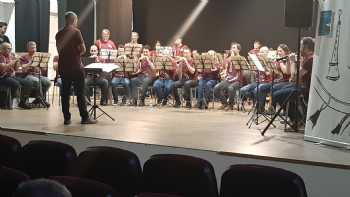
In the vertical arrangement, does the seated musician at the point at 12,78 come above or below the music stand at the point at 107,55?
below

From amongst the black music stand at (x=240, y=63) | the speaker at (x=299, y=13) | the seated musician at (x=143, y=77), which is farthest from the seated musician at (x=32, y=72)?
the speaker at (x=299, y=13)

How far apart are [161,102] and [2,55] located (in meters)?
3.67

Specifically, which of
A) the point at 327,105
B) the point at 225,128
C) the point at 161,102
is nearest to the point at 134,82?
the point at 161,102

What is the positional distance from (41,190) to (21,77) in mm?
8781

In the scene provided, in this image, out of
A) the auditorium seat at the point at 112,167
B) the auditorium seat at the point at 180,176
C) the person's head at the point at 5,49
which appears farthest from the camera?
the person's head at the point at 5,49

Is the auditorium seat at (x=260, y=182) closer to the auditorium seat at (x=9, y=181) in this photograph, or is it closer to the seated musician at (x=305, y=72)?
the auditorium seat at (x=9, y=181)

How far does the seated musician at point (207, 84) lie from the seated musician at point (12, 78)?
3.61m

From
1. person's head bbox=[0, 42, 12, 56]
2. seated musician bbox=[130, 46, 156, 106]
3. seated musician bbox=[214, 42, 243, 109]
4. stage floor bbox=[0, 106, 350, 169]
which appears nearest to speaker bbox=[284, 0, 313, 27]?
stage floor bbox=[0, 106, 350, 169]

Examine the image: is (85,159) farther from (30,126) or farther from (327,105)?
(30,126)

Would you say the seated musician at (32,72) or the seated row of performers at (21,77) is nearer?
the seated row of performers at (21,77)

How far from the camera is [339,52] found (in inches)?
212

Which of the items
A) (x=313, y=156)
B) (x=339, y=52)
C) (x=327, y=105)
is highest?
(x=339, y=52)

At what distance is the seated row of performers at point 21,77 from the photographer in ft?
32.0

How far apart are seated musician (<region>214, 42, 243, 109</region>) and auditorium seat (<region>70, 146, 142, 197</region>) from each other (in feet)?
25.4
